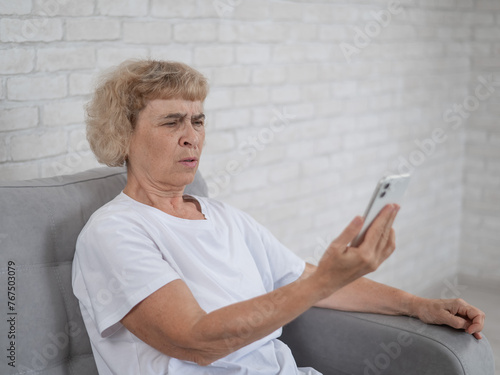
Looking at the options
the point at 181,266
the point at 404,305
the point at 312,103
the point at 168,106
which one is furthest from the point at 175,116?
the point at 312,103

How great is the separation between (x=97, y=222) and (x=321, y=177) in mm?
1796

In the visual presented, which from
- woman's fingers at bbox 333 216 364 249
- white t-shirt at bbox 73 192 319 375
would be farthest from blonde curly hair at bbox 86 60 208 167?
woman's fingers at bbox 333 216 364 249

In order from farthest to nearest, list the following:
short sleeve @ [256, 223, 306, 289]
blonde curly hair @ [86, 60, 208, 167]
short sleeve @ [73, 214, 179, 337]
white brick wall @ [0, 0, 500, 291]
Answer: white brick wall @ [0, 0, 500, 291] < short sleeve @ [256, 223, 306, 289] < blonde curly hair @ [86, 60, 208, 167] < short sleeve @ [73, 214, 179, 337]

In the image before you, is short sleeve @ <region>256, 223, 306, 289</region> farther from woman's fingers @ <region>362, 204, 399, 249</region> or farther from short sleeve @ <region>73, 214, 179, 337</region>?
woman's fingers @ <region>362, 204, 399, 249</region>

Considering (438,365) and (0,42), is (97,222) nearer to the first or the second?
(0,42)

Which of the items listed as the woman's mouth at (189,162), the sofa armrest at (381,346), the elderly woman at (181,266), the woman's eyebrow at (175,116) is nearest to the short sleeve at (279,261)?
the elderly woman at (181,266)

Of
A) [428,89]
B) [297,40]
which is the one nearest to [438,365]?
[297,40]

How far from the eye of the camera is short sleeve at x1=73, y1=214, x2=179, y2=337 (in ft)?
4.47

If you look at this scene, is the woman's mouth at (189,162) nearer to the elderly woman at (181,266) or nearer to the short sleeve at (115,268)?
the elderly woman at (181,266)

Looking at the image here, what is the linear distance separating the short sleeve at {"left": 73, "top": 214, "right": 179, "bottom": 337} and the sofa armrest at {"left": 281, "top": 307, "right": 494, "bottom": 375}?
1.95ft

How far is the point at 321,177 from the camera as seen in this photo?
3105 mm

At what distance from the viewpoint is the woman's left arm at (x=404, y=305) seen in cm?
168

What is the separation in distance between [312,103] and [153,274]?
1769 mm

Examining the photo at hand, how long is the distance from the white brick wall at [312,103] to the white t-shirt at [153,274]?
1.78 ft
